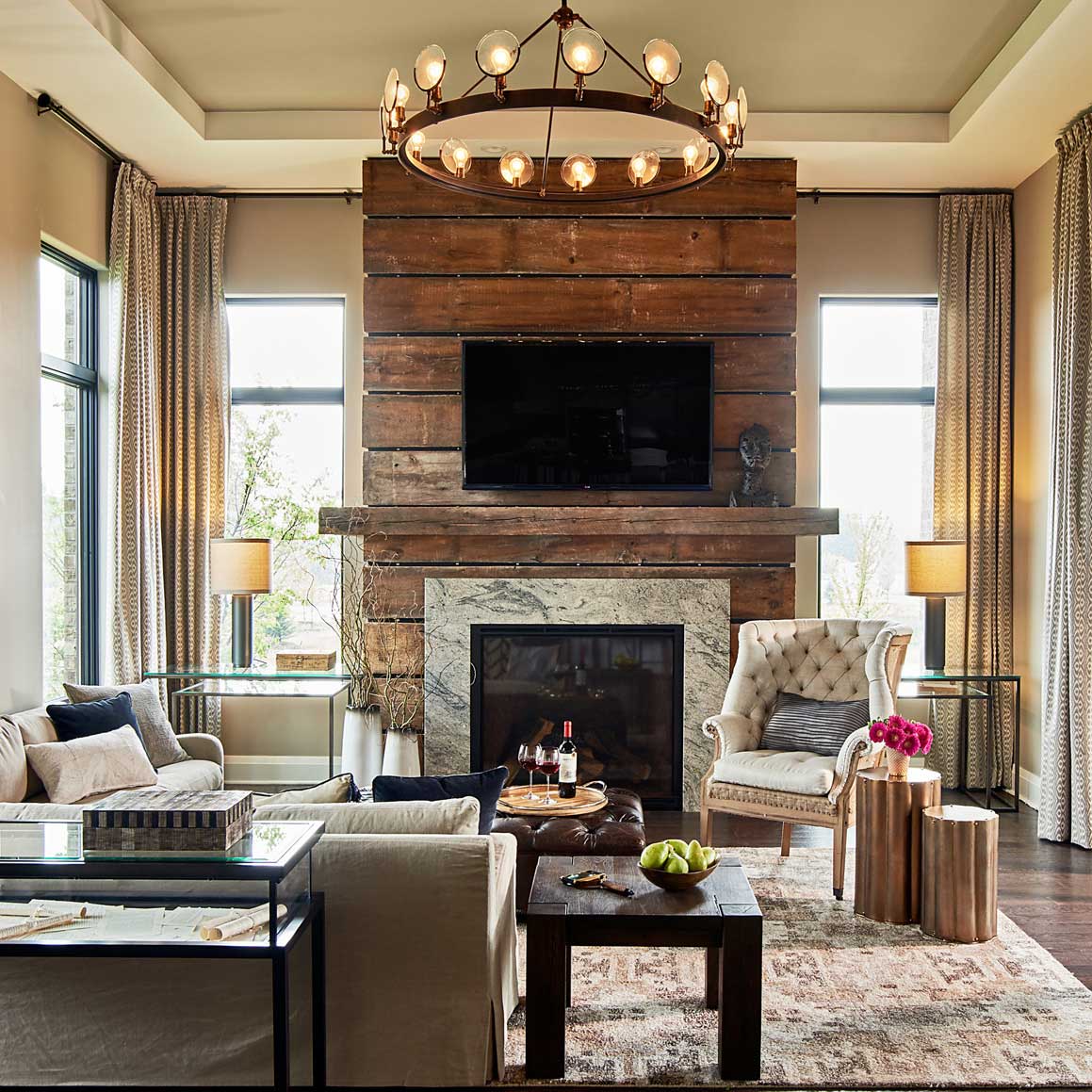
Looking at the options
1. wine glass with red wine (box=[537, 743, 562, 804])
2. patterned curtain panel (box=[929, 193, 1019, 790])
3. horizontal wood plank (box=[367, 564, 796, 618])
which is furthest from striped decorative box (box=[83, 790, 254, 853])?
patterned curtain panel (box=[929, 193, 1019, 790])

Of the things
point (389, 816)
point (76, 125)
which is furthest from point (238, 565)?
point (389, 816)

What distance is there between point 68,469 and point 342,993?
3.90 m

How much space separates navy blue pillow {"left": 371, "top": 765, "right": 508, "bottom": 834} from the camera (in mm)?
3014

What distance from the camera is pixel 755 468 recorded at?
5.67m

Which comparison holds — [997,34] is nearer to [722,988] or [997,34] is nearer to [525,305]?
[525,305]

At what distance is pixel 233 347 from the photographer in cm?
638

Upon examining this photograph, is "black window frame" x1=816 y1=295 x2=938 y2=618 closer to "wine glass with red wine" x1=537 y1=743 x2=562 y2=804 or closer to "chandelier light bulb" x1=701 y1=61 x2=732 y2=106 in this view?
"wine glass with red wine" x1=537 y1=743 x2=562 y2=804

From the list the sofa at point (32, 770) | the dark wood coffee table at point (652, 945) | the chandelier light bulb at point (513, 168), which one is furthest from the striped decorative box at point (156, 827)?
the chandelier light bulb at point (513, 168)

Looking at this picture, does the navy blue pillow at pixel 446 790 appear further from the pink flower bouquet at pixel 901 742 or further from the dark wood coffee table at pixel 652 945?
the pink flower bouquet at pixel 901 742

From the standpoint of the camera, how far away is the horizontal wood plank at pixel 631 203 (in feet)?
18.7

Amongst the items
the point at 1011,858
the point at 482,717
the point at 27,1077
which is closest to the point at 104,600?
the point at 482,717

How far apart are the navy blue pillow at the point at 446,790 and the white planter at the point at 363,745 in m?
2.41

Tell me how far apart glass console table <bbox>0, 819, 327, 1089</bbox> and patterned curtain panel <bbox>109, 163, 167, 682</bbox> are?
337 cm

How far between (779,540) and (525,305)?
1.81m
